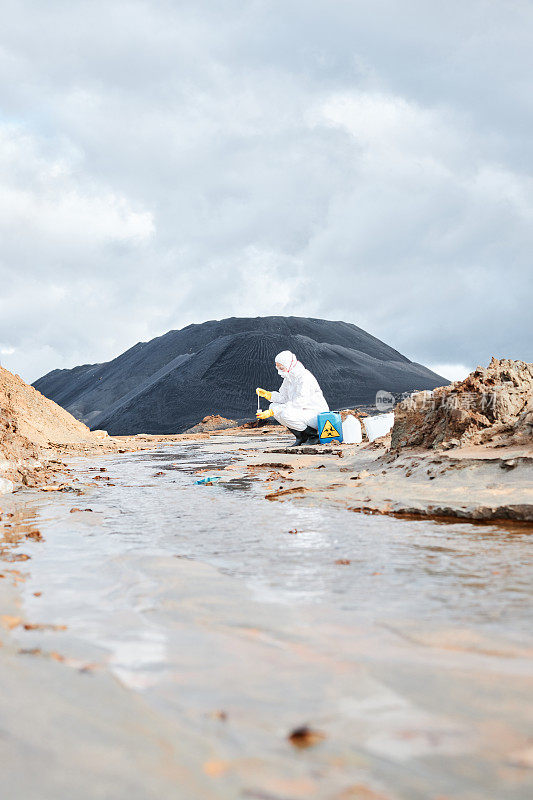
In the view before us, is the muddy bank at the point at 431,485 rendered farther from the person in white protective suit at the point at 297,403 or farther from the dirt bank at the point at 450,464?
the person in white protective suit at the point at 297,403

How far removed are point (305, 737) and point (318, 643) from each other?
1.85 feet

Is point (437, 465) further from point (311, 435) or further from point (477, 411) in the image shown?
point (311, 435)

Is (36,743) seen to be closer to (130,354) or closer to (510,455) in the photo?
(510,455)

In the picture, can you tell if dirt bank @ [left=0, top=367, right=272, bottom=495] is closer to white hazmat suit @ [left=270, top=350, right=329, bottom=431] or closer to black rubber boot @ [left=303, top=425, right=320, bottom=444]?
white hazmat suit @ [left=270, top=350, right=329, bottom=431]

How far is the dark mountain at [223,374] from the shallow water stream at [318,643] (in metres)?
44.4

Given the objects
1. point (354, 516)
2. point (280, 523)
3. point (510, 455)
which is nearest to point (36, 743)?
point (280, 523)

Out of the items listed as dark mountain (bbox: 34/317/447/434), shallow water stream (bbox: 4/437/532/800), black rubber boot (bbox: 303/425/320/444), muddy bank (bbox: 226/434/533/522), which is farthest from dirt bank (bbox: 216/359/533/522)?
dark mountain (bbox: 34/317/447/434)

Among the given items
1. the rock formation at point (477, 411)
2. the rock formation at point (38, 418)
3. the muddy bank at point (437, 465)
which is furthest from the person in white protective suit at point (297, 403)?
the rock formation at point (477, 411)

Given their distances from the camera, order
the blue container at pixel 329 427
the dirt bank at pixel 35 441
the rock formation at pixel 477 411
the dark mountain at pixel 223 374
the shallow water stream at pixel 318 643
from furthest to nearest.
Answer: the dark mountain at pixel 223 374 < the blue container at pixel 329 427 < the dirt bank at pixel 35 441 < the rock formation at pixel 477 411 < the shallow water stream at pixel 318 643

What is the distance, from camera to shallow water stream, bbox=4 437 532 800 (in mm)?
1090

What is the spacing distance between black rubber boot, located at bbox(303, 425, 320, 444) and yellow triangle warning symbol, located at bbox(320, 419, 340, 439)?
0.33 m

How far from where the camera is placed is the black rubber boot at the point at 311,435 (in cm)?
1391

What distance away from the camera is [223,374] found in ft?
183

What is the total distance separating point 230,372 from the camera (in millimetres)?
56031
